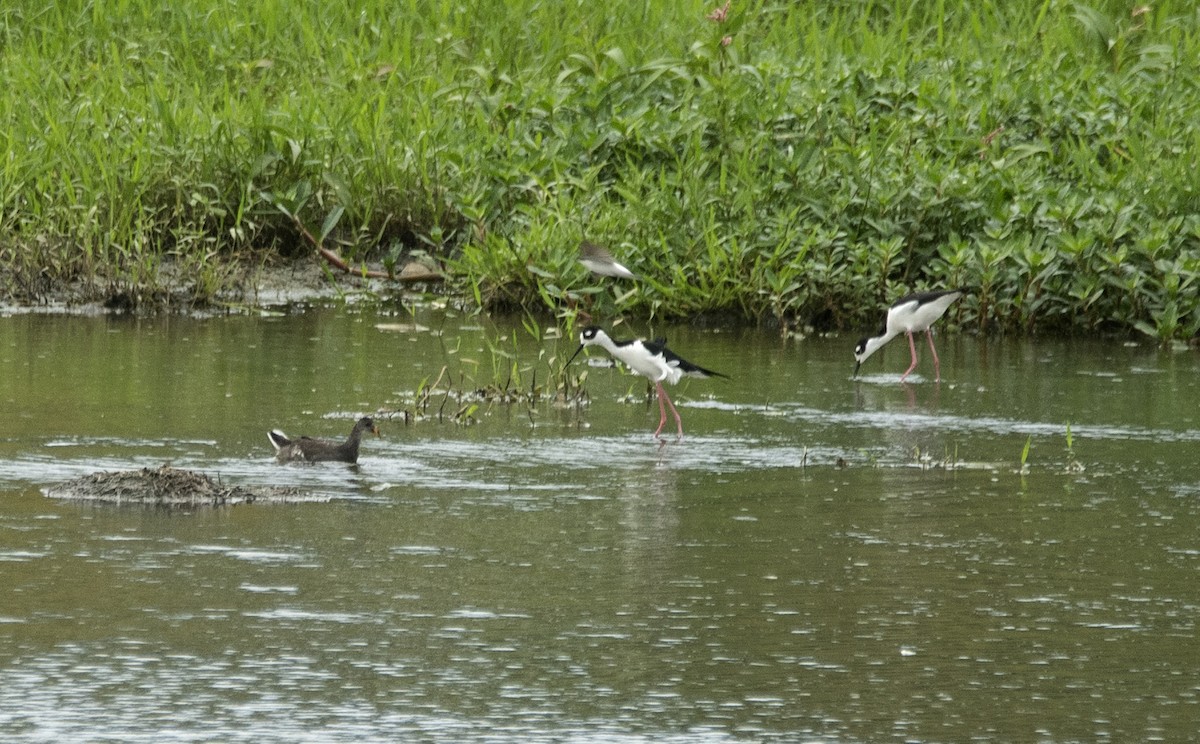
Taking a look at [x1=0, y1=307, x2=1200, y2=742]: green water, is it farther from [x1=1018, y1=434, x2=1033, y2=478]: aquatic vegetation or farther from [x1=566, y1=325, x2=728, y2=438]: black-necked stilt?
[x1=566, y1=325, x2=728, y2=438]: black-necked stilt

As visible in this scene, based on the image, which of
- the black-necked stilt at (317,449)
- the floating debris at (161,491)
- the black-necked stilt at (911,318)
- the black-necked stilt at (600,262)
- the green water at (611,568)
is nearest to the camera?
the green water at (611,568)

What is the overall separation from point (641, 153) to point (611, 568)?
9539mm

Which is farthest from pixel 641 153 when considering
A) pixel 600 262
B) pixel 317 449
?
pixel 317 449

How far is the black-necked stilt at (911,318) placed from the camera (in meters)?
12.5

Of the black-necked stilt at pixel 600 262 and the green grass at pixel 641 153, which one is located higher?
the green grass at pixel 641 153

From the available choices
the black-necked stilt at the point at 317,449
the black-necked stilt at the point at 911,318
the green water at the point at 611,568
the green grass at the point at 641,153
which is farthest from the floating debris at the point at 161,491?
the green grass at the point at 641,153

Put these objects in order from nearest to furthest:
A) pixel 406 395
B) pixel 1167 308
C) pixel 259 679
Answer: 1. pixel 259 679
2. pixel 406 395
3. pixel 1167 308

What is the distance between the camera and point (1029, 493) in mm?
8195

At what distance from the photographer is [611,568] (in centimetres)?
669

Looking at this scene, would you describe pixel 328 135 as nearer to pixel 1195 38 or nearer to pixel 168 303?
pixel 168 303

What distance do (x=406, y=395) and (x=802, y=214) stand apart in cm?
470

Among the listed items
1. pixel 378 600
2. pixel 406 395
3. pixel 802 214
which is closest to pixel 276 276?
pixel 802 214

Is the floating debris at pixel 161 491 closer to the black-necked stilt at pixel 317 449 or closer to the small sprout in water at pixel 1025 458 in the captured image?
the black-necked stilt at pixel 317 449

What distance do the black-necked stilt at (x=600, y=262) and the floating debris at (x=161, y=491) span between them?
20.4 ft
